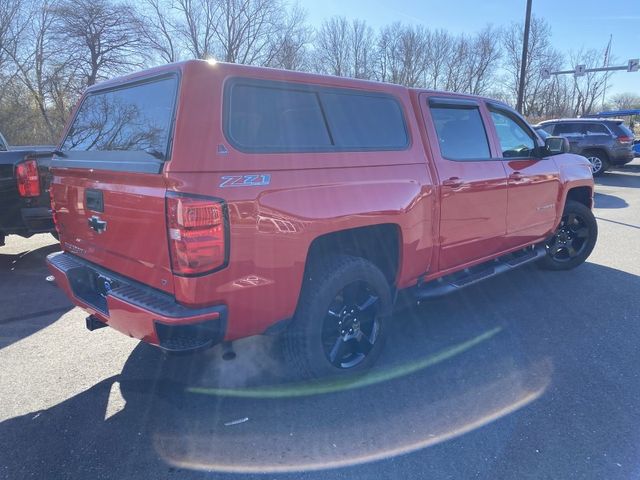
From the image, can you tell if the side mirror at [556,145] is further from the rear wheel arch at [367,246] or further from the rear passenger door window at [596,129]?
the rear passenger door window at [596,129]

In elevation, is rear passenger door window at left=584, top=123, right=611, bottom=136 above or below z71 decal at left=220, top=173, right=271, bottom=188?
above

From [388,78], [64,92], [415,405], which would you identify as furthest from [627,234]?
[388,78]

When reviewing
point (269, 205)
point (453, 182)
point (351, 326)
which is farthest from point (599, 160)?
point (269, 205)

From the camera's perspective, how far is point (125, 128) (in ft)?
9.27

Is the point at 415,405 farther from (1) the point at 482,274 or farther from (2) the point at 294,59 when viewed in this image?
(2) the point at 294,59

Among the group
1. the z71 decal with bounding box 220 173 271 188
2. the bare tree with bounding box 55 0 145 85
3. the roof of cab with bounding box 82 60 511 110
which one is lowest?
the z71 decal with bounding box 220 173 271 188

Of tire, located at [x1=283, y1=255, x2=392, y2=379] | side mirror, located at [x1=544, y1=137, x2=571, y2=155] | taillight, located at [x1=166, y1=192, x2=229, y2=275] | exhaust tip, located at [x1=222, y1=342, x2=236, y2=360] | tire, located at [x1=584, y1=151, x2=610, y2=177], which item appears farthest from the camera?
tire, located at [x1=584, y1=151, x2=610, y2=177]

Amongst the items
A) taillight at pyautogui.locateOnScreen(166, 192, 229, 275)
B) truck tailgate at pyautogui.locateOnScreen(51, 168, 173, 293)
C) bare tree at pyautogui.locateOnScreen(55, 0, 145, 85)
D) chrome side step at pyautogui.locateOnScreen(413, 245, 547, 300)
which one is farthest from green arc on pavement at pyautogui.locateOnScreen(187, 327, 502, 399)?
bare tree at pyautogui.locateOnScreen(55, 0, 145, 85)

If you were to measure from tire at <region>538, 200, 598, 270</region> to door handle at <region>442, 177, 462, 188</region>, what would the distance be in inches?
95.6

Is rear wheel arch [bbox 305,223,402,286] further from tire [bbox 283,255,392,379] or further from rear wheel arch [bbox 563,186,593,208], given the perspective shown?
rear wheel arch [bbox 563,186,593,208]

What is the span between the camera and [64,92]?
22.2 m

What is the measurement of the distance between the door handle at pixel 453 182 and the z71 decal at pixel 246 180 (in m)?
1.68

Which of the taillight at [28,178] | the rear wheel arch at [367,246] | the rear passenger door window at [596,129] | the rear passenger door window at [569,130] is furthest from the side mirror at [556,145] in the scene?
the rear passenger door window at [596,129]

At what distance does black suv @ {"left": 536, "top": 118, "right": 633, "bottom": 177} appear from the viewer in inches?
591
